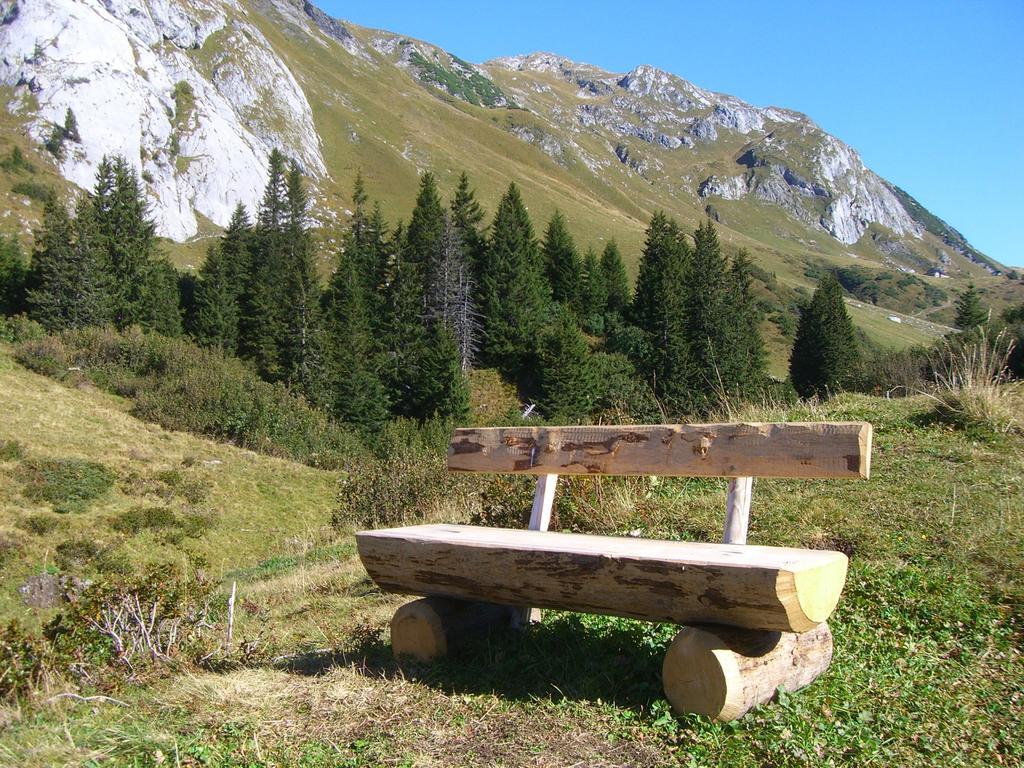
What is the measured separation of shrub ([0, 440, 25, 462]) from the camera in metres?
25.8

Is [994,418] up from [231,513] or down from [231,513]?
up

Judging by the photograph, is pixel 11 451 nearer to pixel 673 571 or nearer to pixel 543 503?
pixel 543 503

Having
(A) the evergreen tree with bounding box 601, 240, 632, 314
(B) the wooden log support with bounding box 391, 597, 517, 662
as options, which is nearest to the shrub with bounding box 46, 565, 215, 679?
(B) the wooden log support with bounding box 391, 597, 517, 662

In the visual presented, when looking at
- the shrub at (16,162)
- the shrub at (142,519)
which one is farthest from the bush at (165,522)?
the shrub at (16,162)

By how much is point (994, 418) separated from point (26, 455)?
29.5 meters

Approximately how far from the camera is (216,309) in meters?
48.5

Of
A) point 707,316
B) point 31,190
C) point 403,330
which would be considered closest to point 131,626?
point 403,330

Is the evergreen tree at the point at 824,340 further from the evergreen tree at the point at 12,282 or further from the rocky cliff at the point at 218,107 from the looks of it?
the rocky cliff at the point at 218,107

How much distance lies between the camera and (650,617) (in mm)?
3023

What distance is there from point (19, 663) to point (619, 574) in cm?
359

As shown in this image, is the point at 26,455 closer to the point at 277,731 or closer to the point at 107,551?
the point at 107,551

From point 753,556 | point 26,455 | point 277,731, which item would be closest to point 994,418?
point 753,556

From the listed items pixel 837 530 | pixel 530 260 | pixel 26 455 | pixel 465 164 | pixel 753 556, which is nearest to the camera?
pixel 753 556

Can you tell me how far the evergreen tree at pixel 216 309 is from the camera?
1895 inches
